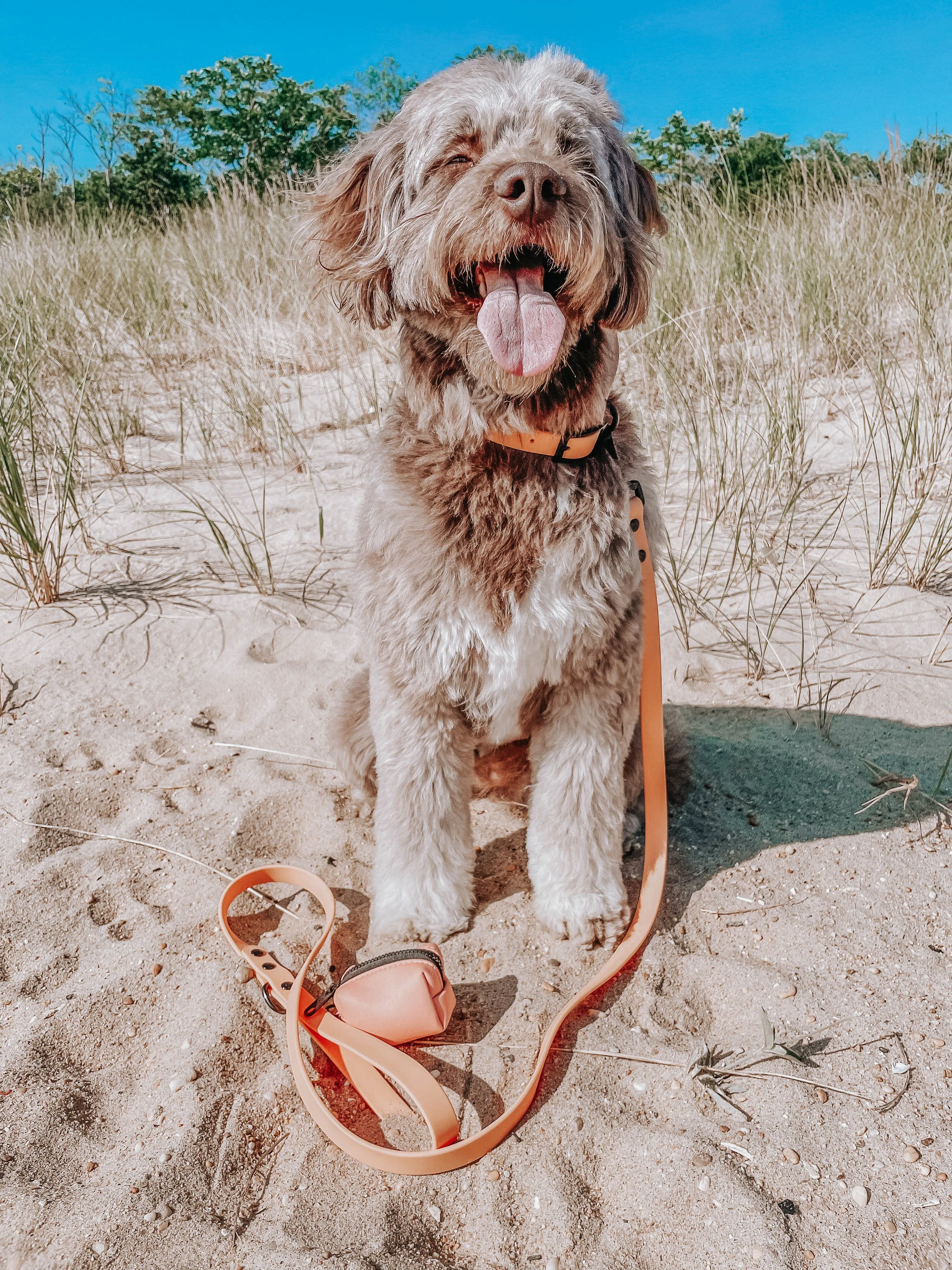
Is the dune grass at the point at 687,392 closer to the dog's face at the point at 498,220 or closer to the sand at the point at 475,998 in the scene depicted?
the dog's face at the point at 498,220

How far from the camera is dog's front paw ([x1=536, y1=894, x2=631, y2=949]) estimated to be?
264 centimetres

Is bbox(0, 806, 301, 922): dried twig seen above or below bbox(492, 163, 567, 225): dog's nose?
below

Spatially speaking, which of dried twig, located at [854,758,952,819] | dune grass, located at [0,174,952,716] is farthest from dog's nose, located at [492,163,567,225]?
dried twig, located at [854,758,952,819]

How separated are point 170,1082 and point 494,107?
263 centimetres

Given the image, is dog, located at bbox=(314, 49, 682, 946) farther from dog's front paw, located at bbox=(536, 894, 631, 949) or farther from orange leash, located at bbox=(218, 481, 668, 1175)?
orange leash, located at bbox=(218, 481, 668, 1175)

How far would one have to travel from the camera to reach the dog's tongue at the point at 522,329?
220 cm

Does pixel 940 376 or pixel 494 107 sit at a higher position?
pixel 494 107

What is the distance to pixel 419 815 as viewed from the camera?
2.62m

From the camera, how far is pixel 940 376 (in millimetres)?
5750

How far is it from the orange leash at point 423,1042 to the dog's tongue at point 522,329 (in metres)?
0.52

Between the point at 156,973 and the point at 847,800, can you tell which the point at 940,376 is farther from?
the point at 156,973

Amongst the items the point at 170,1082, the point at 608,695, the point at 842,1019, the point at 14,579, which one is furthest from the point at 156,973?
the point at 14,579

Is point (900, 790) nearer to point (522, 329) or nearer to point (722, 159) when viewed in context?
point (522, 329)

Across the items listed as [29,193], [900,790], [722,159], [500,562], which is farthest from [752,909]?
[29,193]
